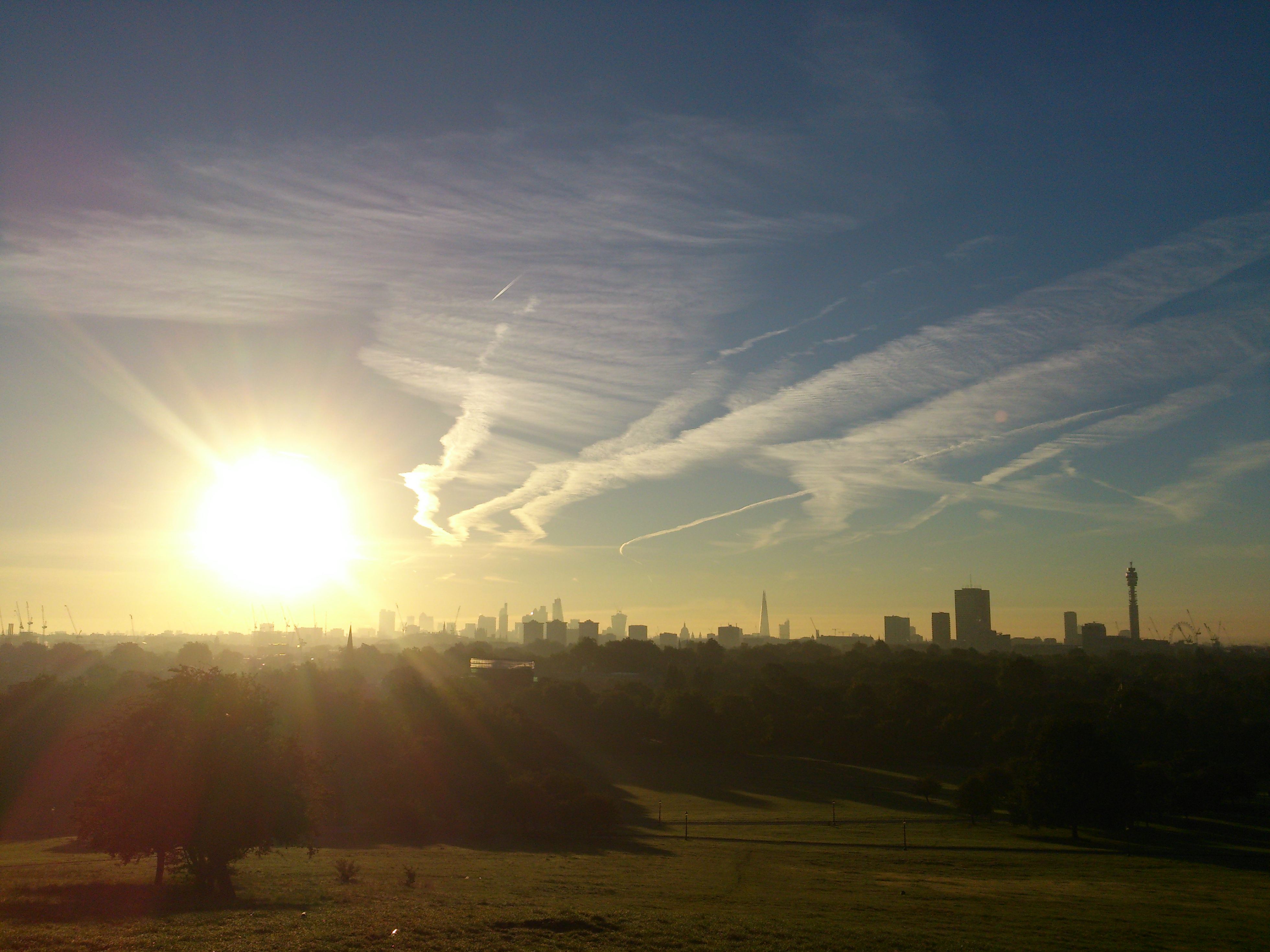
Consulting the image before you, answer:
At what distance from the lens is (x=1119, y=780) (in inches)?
2041

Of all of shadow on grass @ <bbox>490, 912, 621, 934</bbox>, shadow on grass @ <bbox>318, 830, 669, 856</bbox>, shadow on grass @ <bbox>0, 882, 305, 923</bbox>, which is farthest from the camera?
shadow on grass @ <bbox>318, 830, 669, 856</bbox>

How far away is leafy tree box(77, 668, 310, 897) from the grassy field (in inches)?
51.1

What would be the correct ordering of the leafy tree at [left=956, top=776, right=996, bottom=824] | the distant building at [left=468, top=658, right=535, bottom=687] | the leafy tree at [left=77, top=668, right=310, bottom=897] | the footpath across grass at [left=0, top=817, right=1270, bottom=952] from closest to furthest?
1. the footpath across grass at [left=0, top=817, right=1270, bottom=952]
2. the leafy tree at [left=77, top=668, right=310, bottom=897]
3. the leafy tree at [left=956, top=776, right=996, bottom=824]
4. the distant building at [left=468, top=658, right=535, bottom=687]

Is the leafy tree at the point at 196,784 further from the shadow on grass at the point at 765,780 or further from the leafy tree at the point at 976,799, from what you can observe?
the leafy tree at the point at 976,799

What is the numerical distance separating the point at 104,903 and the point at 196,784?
429cm

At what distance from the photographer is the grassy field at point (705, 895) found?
58.5 ft

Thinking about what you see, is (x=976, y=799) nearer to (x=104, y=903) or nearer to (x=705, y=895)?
(x=705, y=895)

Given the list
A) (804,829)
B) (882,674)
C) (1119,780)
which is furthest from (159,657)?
(1119,780)

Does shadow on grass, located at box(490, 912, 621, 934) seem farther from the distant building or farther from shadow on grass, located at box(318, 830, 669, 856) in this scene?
the distant building

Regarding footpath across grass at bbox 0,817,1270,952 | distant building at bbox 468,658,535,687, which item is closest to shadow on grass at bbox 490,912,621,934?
footpath across grass at bbox 0,817,1270,952

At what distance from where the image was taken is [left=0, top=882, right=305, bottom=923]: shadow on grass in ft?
60.0

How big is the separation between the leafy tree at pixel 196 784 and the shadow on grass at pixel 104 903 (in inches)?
40.2

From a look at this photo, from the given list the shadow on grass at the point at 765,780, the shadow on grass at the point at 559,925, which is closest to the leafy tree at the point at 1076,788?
the shadow on grass at the point at 765,780

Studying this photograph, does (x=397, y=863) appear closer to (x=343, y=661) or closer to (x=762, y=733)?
(x=762, y=733)
